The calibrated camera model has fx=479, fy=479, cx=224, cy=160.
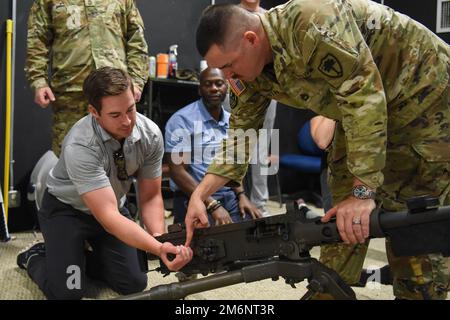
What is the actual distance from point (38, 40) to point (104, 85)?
31.7 inches

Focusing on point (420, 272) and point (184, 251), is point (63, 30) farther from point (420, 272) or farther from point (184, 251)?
point (420, 272)

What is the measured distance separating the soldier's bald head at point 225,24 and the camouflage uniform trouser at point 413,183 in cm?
40

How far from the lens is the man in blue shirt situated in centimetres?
205

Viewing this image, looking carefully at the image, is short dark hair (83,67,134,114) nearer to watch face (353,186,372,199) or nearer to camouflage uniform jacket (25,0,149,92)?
camouflage uniform jacket (25,0,149,92)

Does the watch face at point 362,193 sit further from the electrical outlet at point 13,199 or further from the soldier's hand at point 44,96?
the electrical outlet at point 13,199

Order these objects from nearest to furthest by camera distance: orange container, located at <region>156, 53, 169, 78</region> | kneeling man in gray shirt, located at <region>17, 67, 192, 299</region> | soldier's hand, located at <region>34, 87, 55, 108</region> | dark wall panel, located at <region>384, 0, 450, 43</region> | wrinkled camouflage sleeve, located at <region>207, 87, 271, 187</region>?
wrinkled camouflage sleeve, located at <region>207, 87, 271, 187</region>
kneeling man in gray shirt, located at <region>17, 67, 192, 299</region>
soldier's hand, located at <region>34, 87, 55, 108</region>
dark wall panel, located at <region>384, 0, 450, 43</region>
orange container, located at <region>156, 53, 169, 78</region>

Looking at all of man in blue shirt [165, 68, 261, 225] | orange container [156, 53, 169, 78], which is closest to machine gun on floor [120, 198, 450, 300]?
man in blue shirt [165, 68, 261, 225]

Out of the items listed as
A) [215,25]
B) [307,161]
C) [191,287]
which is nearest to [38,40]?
[215,25]

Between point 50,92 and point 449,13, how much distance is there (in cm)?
228

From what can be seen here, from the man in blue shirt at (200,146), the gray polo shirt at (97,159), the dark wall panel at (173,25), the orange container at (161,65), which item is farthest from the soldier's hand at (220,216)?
the dark wall panel at (173,25)

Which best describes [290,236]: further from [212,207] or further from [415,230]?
[212,207]

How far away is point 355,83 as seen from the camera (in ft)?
2.97

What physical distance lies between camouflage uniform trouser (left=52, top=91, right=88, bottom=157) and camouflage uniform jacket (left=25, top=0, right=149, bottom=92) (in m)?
0.03

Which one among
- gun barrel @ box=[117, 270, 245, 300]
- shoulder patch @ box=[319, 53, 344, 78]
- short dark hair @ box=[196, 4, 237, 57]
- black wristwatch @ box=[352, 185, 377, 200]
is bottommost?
gun barrel @ box=[117, 270, 245, 300]
